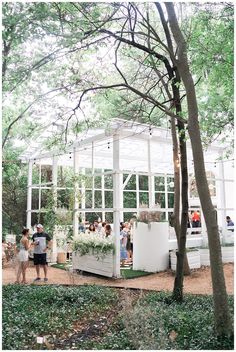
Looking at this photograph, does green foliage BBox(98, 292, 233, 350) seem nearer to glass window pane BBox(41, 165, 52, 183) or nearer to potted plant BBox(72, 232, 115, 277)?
potted plant BBox(72, 232, 115, 277)

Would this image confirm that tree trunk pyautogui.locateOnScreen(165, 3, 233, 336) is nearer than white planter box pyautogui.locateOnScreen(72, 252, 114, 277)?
Yes

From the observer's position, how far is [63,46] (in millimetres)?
5266

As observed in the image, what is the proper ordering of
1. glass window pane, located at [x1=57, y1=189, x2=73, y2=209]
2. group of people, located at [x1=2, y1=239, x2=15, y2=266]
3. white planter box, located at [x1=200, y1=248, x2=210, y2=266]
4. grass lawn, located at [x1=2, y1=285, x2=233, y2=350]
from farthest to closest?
group of people, located at [x1=2, y1=239, x2=15, y2=266] → white planter box, located at [x1=200, y1=248, x2=210, y2=266] → glass window pane, located at [x1=57, y1=189, x2=73, y2=209] → grass lawn, located at [x1=2, y1=285, x2=233, y2=350]

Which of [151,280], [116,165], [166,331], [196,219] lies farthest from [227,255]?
[166,331]

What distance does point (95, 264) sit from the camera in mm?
9406

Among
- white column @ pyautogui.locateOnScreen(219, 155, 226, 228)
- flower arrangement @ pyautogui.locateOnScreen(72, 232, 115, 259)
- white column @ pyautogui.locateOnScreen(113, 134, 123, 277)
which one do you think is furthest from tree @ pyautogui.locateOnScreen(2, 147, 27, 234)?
white column @ pyautogui.locateOnScreen(219, 155, 226, 228)

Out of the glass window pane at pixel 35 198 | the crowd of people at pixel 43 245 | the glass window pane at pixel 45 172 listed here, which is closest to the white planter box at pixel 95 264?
the crowd of people at pixel 43 245

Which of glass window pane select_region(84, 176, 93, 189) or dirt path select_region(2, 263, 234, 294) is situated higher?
glass window pane select_region(84, 176, 93, 189)

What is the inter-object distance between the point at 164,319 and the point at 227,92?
3486mm

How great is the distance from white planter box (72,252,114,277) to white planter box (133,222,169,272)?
43.8 inches

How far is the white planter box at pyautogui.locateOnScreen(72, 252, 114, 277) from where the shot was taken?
8969 mm

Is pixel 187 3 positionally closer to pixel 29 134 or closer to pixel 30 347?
pixel 29 134

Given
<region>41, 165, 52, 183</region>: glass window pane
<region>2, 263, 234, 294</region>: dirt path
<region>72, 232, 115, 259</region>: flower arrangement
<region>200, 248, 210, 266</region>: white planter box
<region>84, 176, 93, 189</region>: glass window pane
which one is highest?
<region>41, 165, 52, 183</region>: glass window pane

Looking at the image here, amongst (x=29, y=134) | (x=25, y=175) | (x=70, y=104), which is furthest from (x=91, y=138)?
(x=25, y=175)
